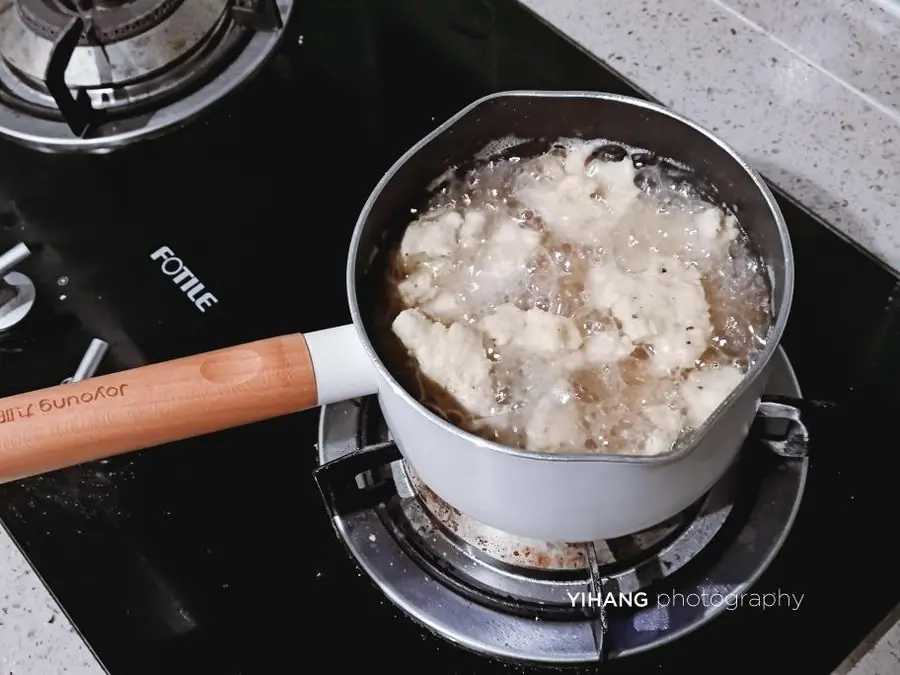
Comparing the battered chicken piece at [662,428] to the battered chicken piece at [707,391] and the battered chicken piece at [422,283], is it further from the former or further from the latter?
the battered chicken piece at [422,283]

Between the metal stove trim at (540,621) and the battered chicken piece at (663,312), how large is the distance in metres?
0.09

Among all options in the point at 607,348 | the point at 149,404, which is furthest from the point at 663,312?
the point at 149,404

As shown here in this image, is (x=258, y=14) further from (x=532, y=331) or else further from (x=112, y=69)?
(x=532, y=331)

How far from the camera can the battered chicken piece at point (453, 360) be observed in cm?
53

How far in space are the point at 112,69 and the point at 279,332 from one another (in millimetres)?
323

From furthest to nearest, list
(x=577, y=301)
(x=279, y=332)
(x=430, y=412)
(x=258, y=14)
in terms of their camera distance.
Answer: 1. (x=258, y=14)
2. (x=279, y=332)
3. (x=577, y=301)
4. (x=430, y=412)

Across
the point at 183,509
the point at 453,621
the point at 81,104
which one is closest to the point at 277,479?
the point at 183,509

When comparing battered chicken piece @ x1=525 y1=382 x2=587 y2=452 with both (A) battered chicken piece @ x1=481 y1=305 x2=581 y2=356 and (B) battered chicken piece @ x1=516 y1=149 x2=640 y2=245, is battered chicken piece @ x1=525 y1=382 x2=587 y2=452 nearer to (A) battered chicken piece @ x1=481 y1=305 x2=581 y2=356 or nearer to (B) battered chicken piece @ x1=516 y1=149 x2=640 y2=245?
(A) battered chicken piece @ x1=481 y1=305 x2=581 y2=356

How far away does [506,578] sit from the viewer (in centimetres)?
A: 61

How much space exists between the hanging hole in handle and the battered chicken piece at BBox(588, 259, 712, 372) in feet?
0.27

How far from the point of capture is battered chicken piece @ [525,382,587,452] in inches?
20.3

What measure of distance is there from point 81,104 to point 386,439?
446mm

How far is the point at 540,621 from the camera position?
1.95 feet

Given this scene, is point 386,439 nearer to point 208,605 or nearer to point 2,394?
point 208,605
